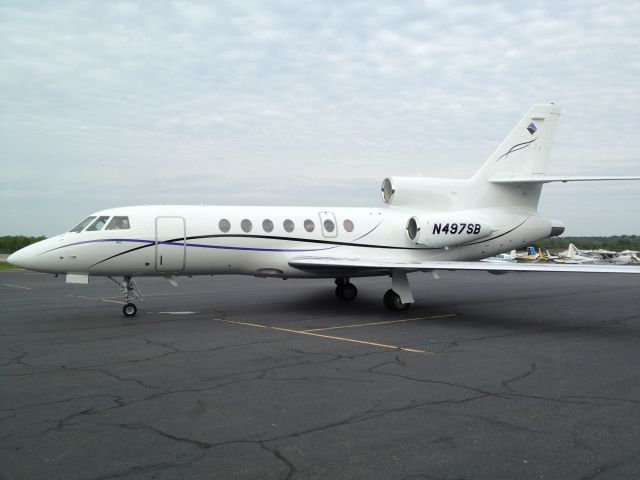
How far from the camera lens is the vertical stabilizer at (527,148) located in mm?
17688

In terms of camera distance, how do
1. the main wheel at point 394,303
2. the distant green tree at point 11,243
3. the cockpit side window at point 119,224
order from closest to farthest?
the cockpit side window at point 119,224 → the main wheel at point 394,303 → the distant green tree at point 11,243

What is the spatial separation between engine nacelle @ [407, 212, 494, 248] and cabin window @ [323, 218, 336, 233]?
2413 mm

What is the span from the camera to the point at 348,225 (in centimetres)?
1658

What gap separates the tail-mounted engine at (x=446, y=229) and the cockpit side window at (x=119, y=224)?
8.18 m

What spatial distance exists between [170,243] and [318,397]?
28.2 ft

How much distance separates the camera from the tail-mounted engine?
1656cm

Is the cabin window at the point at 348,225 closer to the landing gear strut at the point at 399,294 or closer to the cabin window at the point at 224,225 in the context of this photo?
the landing gear strut at the point at 399,294

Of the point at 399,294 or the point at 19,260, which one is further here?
the point at 399,294

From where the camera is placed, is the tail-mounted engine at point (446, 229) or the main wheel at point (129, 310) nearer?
the main wheel at point (129, 310)

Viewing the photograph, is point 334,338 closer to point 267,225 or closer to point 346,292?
point 267,225

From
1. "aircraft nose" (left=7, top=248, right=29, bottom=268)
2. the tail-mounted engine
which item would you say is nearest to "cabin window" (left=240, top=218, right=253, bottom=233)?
the tail-mounted engine

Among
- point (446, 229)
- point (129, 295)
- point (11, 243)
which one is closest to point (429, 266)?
point (446, 229)

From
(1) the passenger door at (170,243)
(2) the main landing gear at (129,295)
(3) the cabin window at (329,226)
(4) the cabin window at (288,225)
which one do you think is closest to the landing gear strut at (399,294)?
(3) the cabin window at (329,226)

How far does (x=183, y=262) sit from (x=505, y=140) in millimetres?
10702
